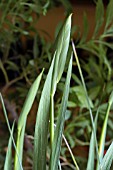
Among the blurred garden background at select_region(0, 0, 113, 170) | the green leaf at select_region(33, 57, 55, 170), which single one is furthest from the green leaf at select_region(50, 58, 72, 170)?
the blurred garden background at select_region(0, 0, 113, 170)

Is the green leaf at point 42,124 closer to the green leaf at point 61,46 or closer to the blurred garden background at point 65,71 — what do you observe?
the green leaf at point 61,46

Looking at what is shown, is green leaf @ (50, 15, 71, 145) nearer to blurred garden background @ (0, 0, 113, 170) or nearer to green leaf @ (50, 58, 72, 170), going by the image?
green leaf @ (50, 58, 72, 170)

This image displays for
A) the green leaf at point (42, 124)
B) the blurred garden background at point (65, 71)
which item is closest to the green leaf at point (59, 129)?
the green leaf at point (42, 124)

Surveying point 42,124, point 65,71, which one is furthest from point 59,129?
point 65,71

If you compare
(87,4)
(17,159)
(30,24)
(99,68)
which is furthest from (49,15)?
(17,159)

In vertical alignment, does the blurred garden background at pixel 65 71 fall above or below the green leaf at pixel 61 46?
below

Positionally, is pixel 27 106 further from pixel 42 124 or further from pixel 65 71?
pixel 65 71

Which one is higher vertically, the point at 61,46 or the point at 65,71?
the point at 61,46

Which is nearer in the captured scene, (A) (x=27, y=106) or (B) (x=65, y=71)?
(A) (x=27, y=106)

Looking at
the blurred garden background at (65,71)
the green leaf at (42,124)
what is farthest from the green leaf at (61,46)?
the blurred garden background at (65,71)

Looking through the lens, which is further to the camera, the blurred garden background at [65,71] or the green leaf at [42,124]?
the blurred garden background at [65,71]

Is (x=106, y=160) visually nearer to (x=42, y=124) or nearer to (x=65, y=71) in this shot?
(x=42, y=124)
